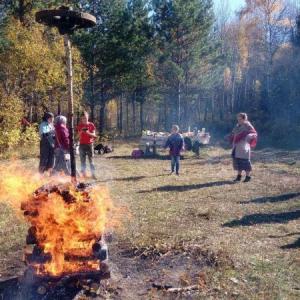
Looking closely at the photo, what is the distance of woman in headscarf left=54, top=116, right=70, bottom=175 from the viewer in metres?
10.0

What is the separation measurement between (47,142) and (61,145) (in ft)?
3.44

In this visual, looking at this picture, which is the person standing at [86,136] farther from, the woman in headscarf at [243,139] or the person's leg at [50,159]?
the woman in headscarf at [243,139]

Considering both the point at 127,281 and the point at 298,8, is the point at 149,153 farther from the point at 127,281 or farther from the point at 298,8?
the point at 298,8

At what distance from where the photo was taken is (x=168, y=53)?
105 feet

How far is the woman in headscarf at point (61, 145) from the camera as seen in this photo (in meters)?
10.0

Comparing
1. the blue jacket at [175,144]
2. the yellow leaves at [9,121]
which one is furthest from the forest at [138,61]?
the blue jacket at [175,144]

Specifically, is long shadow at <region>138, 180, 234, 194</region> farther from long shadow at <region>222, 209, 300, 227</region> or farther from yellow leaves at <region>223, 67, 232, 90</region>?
yellow leaves at <region>223, 67, 232, 90</region>

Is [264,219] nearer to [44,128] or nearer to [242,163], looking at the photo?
[242,163]

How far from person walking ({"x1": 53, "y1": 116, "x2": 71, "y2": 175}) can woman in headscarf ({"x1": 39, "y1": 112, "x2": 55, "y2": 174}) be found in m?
0.50

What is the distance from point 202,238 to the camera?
6941mm

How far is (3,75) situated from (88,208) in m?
19.4

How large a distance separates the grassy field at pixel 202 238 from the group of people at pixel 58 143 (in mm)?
1355

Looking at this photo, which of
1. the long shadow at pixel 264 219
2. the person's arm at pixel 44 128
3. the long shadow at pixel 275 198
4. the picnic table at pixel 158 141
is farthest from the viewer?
the picnic table at pixel 158 141

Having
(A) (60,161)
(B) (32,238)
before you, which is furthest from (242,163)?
(B) (32,238)
